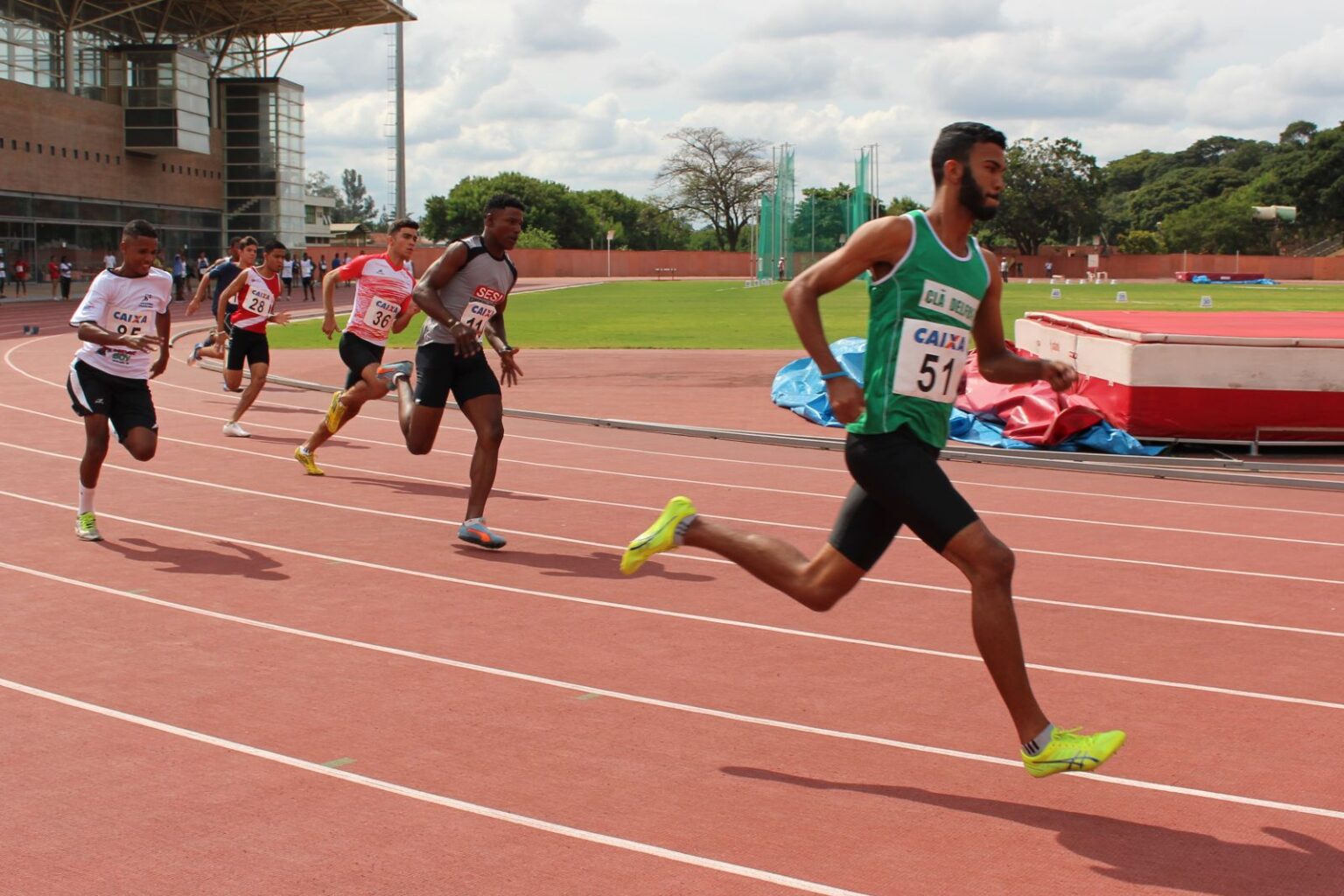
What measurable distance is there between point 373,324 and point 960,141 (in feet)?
24.4

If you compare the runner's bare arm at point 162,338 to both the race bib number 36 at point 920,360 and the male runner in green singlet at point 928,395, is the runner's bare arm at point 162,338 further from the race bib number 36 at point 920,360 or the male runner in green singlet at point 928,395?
the race bib number 36 at point 920,360

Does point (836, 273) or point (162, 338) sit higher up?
point (836, 273)

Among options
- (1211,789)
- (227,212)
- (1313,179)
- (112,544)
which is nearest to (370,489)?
(112,544)

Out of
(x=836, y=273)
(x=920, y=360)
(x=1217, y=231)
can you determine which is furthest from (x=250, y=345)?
(x=1217, y=231)

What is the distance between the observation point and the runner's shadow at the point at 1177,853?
144 inches

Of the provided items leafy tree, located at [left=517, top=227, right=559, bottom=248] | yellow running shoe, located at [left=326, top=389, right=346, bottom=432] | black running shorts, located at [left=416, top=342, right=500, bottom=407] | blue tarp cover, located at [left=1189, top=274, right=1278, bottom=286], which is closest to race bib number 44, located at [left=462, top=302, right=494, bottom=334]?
black running shorts, located at [left=416, top=342, right=500, bottom=407]

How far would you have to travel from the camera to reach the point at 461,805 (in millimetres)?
4172

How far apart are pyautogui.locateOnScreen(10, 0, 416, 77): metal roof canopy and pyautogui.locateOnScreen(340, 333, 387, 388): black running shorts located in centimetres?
4823

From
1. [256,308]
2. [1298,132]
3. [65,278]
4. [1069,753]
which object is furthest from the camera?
[1298,132]

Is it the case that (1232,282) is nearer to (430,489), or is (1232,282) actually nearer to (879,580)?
(430,489)

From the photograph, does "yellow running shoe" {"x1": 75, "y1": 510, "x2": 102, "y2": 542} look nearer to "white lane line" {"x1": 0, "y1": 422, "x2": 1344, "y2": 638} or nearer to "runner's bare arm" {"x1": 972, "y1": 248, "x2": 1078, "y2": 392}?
"white lane line" {"x1": 0, "y1": 422, "x2": 1344, "y2": 638}

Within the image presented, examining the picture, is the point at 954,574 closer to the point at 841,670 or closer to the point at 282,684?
the point at 841,670

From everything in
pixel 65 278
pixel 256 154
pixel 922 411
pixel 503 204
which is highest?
pixel 256 154

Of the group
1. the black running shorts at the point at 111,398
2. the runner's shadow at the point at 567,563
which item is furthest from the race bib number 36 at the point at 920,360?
the black running shorts at the point at 111,398
